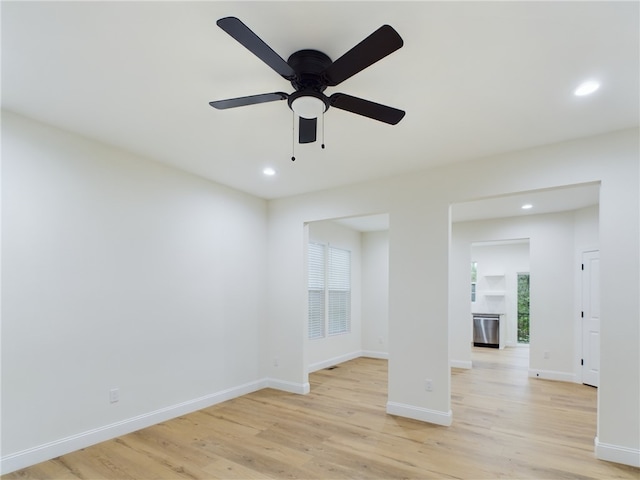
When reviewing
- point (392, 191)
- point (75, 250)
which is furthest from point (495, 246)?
point (75, 250)

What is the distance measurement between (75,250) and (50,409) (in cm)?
134

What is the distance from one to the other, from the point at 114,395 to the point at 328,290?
4076mm

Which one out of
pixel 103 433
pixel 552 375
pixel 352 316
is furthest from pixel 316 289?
pixel 552 375

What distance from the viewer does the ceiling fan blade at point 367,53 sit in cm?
161

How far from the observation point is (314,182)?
4.71 metres

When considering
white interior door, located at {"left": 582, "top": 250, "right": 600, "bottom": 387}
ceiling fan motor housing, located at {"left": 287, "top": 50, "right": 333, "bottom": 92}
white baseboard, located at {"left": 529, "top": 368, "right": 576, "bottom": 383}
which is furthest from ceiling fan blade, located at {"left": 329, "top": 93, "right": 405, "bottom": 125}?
white baseboard, located at {"left": 529, "top": 368, "right": 576, "bottom": 383}

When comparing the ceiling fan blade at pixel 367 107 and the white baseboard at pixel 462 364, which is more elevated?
the ceiling fan blade at pixel 367 107

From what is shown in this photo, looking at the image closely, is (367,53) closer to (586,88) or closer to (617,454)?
(586,88)

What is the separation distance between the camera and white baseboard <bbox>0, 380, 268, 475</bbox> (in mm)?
2869

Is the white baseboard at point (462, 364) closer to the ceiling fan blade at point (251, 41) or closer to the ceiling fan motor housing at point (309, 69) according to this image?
the ceiling fan motor housing at point (309, 69)

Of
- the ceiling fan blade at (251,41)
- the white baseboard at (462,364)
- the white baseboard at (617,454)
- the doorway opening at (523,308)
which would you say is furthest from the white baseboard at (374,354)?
the ceiling fan blade at (251,41)

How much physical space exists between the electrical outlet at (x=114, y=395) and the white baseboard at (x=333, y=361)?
3357 millimetres

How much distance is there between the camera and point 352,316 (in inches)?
303

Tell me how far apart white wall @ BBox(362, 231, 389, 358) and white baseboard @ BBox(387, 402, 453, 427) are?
352cm
